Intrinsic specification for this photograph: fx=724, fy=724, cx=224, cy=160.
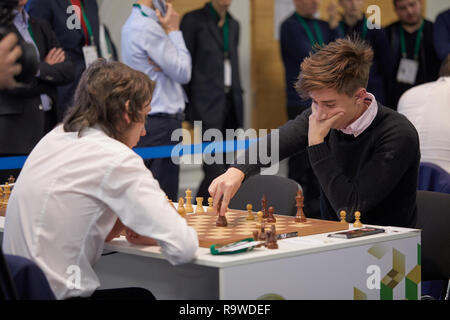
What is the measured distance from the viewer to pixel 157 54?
4.85m

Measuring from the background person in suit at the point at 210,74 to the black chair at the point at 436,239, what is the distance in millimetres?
2940

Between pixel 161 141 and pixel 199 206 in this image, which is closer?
pixel 199 206

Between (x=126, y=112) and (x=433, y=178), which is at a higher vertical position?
(x=126, y=112)

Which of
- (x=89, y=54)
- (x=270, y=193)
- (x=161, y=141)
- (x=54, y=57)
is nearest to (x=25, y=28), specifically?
(x=54, y=57)

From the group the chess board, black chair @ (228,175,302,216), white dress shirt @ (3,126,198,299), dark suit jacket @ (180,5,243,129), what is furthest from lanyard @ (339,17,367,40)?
white dress shirt @ (3,126,198,299)

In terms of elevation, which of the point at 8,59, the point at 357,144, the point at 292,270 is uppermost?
the point at 8,59

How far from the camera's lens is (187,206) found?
3172mm

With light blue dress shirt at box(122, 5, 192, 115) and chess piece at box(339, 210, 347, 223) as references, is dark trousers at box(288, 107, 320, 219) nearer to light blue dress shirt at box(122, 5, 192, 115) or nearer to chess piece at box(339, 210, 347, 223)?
light blue dress shirt at box(122, 5, 192, 115)

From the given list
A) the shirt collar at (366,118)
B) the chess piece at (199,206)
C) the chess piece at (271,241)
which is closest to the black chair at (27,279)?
the chess piece at (271,241)

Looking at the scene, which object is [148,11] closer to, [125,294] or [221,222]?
[221,222]

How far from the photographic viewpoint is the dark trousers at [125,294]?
2.44m

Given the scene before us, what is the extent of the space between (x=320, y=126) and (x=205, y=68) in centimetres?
326

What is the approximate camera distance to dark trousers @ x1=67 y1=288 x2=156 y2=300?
8.02ft

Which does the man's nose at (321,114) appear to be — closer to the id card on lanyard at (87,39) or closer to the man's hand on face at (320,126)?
the man's hand on face at (320,126)
